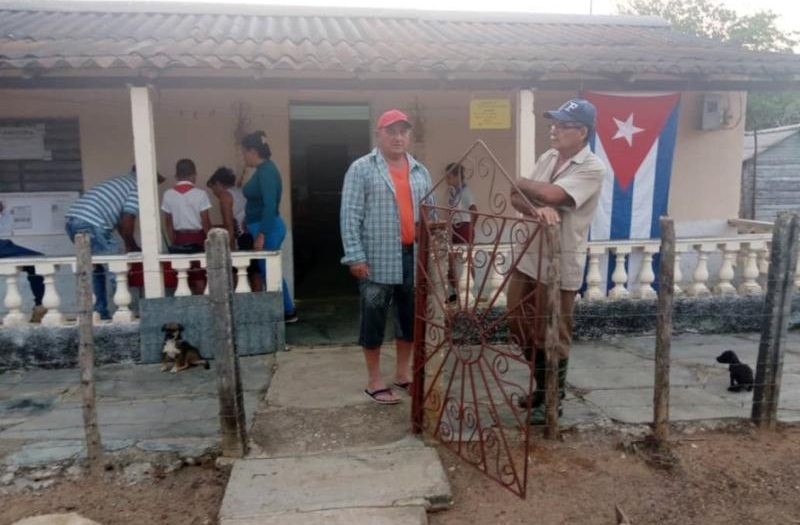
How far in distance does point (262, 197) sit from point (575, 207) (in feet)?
10.7

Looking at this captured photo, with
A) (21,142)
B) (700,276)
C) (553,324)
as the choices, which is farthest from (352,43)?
(700,276)

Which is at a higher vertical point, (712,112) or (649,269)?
(712,112)

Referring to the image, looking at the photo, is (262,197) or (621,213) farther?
(621,213)

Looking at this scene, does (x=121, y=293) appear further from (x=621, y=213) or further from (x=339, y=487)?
(x=621, y=213)

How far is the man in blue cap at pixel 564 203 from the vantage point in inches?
129

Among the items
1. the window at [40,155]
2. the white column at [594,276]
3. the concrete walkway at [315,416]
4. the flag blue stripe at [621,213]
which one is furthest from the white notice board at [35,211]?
the flag blue stripe at [621,213]

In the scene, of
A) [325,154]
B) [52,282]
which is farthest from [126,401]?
[325,154]

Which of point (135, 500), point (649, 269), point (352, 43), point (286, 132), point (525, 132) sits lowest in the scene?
point (135, 500)

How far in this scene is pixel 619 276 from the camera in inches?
222

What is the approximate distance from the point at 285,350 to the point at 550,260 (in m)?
3.00

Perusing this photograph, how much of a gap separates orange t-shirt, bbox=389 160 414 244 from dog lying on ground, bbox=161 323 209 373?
2208 millimetres

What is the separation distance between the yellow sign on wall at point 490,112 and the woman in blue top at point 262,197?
1.95 metres

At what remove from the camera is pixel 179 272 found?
5137 mm

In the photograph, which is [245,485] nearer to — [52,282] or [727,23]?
[52,282]
